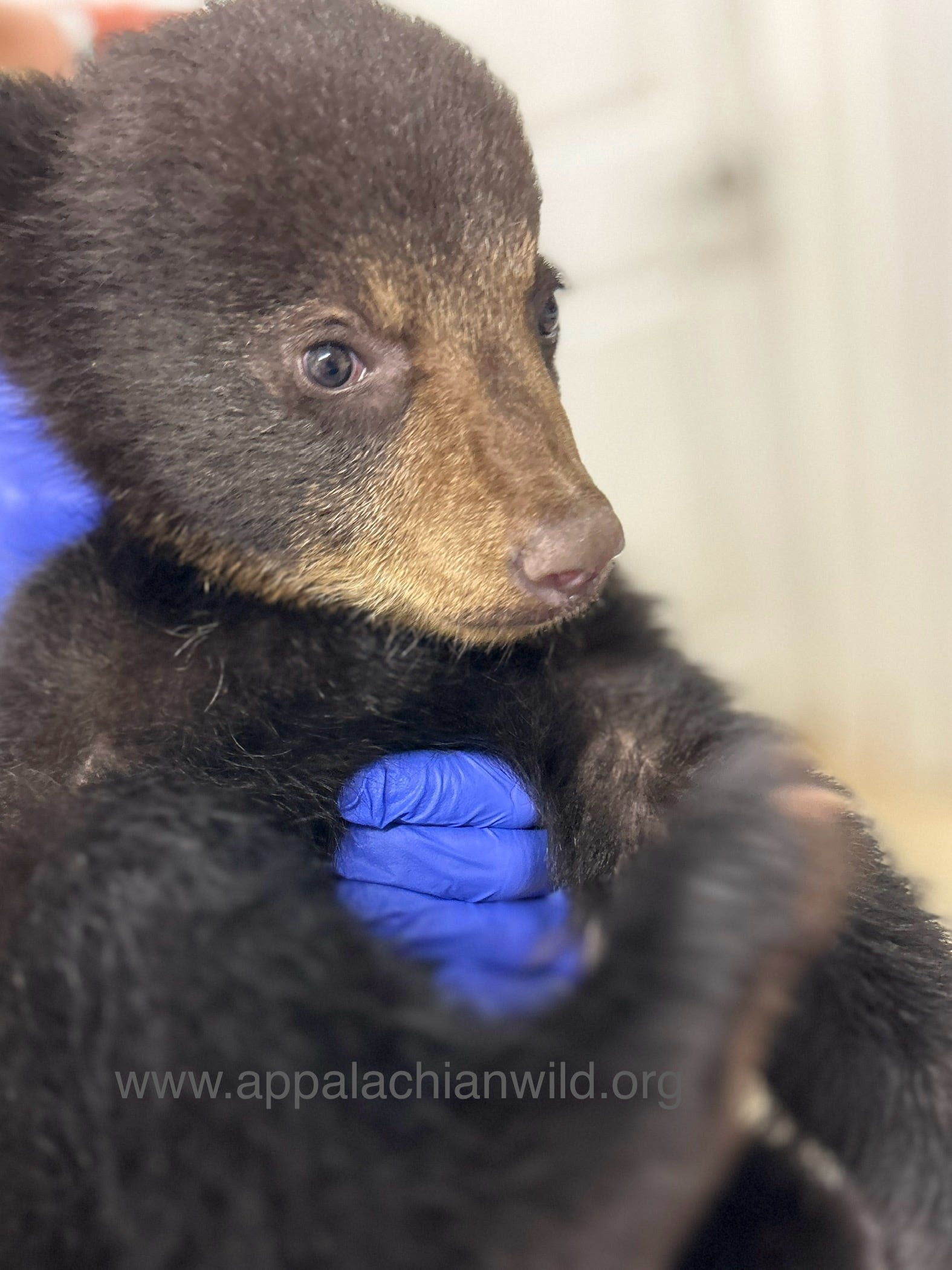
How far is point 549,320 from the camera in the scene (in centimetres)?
198

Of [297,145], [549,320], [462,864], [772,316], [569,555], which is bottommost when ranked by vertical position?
[462,864]

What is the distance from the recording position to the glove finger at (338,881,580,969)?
125cm

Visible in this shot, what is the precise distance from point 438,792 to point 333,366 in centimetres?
75

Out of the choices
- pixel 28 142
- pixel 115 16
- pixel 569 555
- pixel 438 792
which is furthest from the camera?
pixel 115 16

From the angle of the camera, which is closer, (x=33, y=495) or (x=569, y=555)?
(x=569, y=555)

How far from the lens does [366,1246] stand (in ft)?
3.32

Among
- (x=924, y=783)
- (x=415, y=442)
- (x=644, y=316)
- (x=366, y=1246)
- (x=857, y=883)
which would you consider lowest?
(x=366, y=1246)

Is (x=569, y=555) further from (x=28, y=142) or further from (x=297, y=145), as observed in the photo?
(x=28, y=142)

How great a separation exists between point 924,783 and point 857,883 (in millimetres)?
3391

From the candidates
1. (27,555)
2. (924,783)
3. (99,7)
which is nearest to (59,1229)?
(27,555)

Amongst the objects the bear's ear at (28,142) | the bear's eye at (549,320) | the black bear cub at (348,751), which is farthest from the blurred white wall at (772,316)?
the bear's ear at (28,142)

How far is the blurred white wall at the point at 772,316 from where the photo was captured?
4117mm

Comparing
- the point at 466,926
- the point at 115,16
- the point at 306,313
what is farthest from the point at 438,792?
the point at 115,16

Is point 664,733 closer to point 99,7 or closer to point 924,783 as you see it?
point 99,7
